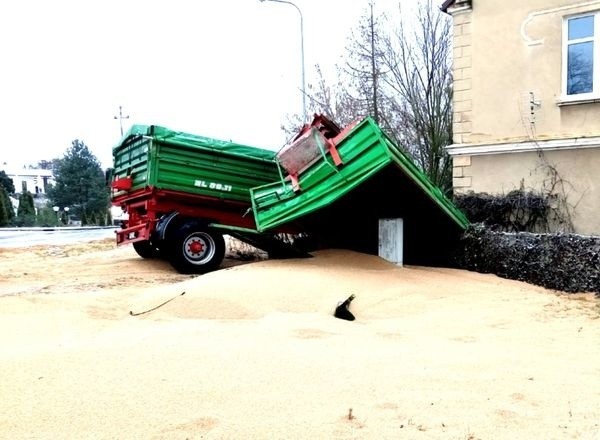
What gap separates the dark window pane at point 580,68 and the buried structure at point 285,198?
4.10 metres

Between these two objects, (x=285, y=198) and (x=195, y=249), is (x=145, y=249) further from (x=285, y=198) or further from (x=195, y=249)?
(x=285, y=198)

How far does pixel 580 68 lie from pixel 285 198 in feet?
22.6

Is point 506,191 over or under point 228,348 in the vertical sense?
over

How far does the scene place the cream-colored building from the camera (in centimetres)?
1122

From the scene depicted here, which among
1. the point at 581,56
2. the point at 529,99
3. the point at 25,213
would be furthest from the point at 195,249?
the point at 25,213

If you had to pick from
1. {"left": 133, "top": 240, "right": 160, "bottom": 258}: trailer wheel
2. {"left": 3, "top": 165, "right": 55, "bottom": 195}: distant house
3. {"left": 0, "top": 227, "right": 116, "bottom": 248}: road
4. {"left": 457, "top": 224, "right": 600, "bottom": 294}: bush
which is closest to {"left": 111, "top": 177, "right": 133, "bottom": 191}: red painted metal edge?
{"left": 133, "top": 240, "right": 160, "bottom": 258}: trailer wheel

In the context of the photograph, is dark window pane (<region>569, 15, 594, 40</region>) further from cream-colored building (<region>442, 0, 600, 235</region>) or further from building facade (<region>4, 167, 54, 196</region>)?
building facade (<region>4, 167, 54, 196</region>)

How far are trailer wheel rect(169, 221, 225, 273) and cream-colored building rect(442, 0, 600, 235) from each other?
20.3 feet

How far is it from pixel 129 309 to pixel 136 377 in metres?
2.90

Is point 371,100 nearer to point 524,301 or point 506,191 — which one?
point 506,191

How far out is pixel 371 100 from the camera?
19.4 m

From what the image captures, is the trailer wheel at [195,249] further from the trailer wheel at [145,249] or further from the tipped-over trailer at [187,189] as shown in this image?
the trailer wheel at [145,249]

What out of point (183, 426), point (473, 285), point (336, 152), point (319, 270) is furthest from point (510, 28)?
point (183, 426)

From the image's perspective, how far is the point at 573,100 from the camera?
441 inches
